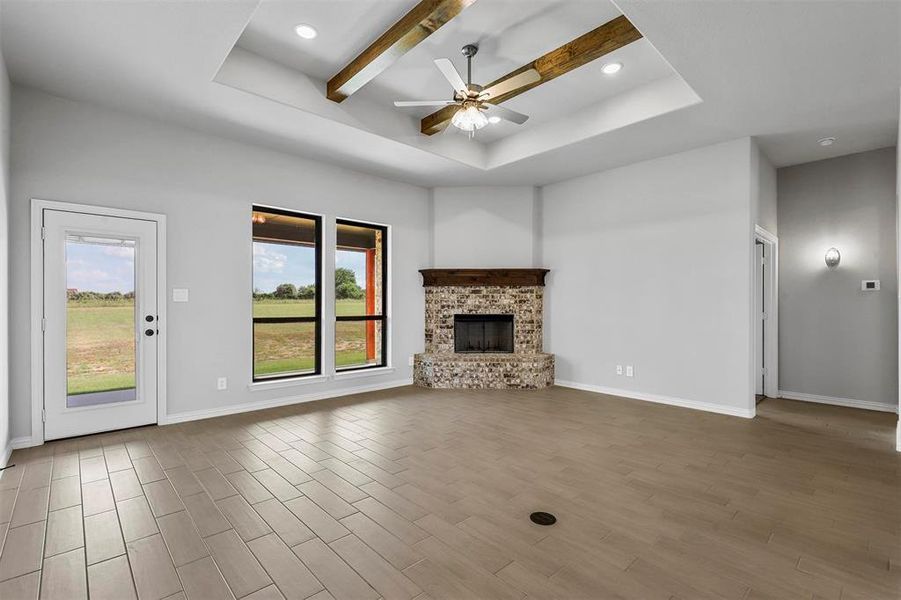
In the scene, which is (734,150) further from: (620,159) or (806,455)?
(806,455)

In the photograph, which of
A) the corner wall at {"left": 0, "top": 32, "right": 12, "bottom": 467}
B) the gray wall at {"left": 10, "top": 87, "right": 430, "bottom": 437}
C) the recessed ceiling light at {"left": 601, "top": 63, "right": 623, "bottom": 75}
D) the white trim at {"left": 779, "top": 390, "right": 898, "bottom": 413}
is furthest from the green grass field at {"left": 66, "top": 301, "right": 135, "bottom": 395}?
the white trim at {"left": 779, "top": 390, "right": 898, "bottom": 413}

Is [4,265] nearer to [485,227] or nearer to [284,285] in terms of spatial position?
[284,285]

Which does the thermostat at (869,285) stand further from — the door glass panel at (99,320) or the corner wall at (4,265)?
the corner wall at (4,265)

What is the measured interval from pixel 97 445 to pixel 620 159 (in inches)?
240

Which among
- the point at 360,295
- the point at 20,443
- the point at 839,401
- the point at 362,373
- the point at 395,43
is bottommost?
the point at 839,401

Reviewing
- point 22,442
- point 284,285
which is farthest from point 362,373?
point 22,442

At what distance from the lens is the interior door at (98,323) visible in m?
3.74

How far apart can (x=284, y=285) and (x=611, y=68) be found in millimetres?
4266

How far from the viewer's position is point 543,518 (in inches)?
97.5

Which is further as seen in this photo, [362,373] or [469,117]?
[362,373]

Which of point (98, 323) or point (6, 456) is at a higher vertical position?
point (98, 323)

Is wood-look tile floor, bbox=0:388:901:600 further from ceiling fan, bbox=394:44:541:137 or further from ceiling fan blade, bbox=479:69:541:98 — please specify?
ceiling fan blade, bbox=479:69:541:98

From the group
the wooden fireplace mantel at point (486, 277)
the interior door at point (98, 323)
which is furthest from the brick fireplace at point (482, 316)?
the interior door at point (98, 323)

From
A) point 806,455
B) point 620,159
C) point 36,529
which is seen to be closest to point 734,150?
point 620,159
